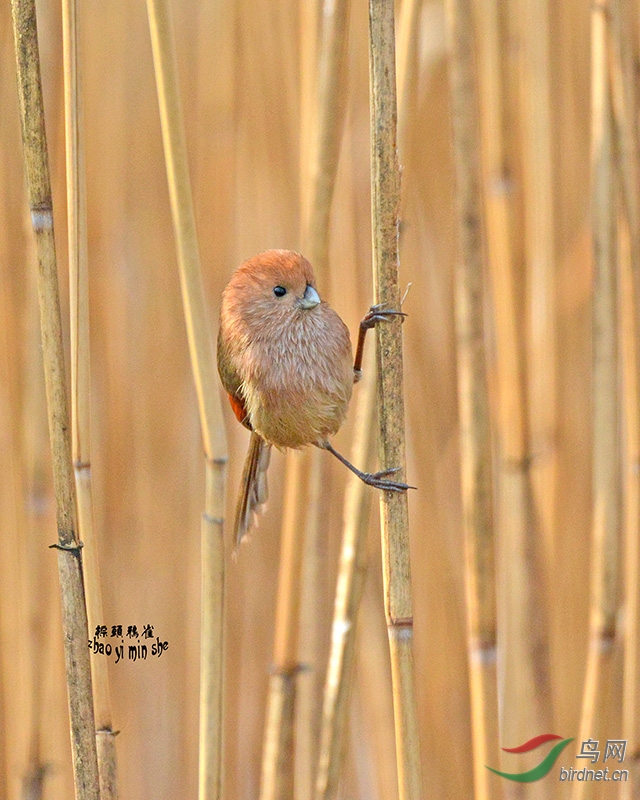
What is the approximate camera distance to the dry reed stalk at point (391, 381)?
0.64 m

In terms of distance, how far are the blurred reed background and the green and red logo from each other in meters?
0.01

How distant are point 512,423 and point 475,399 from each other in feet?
0.58

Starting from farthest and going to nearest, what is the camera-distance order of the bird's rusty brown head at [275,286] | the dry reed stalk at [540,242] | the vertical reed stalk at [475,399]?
the dry reed stalk at [540,242] → the vertical reed stalk at [475,399] → the bird's rusty brown head at [275,286]

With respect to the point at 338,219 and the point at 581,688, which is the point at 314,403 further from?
the point at 581,688

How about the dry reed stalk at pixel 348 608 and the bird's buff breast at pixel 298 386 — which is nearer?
the bird's buff breast at pixel 298 386

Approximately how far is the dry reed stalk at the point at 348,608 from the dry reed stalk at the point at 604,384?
28 cm

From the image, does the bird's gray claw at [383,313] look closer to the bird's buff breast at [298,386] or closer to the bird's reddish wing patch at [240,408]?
the bird's buff breast at [298,386]

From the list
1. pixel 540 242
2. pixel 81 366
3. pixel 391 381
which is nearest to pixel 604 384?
pixel 540 242

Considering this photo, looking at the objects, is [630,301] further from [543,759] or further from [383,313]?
[543,759]

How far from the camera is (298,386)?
0.76m

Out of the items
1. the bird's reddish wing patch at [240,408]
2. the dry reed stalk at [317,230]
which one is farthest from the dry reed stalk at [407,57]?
the bird's reddish wing patch at [240,408]

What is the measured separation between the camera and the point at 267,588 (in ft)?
4.93

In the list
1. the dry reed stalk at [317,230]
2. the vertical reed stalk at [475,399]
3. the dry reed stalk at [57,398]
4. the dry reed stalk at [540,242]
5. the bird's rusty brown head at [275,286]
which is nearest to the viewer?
the dry reed stalk at [57,398]

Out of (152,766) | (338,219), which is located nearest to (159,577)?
(152,766)
